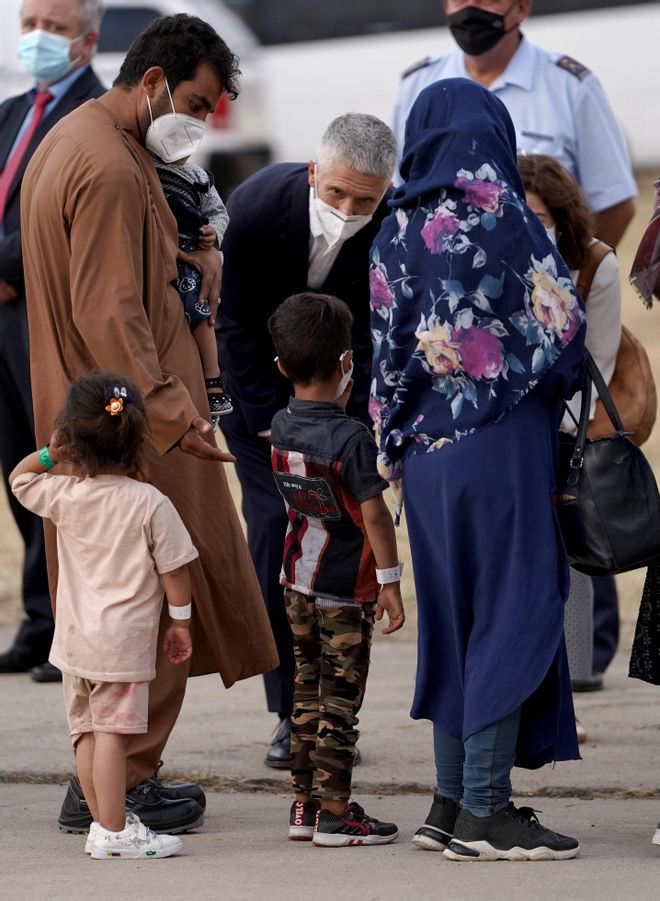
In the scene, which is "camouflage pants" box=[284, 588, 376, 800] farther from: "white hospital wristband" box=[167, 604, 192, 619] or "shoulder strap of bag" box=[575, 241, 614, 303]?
"shoulder strap of bag" box=[575, 241, 614, 303]

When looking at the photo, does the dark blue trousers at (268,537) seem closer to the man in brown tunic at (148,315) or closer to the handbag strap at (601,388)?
the man in brown tunic at (148,315)

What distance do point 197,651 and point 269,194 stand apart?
129 centimetres

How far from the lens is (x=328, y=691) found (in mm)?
3779

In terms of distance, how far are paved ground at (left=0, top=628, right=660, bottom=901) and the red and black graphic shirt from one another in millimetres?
610

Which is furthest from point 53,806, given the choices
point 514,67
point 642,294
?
point 514,67

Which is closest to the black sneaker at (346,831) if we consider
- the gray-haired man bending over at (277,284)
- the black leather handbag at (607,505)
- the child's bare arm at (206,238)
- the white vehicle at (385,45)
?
the black leather handbag at (607,505)

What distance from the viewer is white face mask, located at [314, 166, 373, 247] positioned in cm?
427

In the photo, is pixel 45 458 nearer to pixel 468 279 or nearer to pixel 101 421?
pixel 101 421

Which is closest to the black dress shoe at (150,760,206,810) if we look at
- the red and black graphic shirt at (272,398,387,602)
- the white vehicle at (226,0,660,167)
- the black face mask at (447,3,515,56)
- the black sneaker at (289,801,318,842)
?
the black sneaker at (289,801,318,842)

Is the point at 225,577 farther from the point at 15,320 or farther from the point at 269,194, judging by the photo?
the point at 15,320

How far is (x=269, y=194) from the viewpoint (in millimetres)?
4457

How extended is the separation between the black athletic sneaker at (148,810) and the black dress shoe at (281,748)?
0.74 metres

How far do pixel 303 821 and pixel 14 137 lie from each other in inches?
110

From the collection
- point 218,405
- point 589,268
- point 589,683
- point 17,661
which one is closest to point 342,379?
point 218,405
